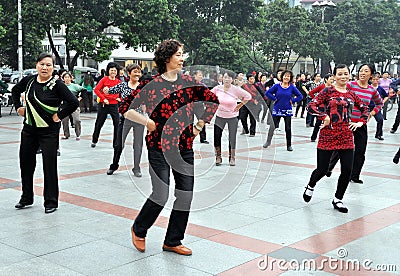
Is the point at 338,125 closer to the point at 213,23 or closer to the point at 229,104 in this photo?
the point at 229,104

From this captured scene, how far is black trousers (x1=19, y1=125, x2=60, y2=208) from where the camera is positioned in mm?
6277

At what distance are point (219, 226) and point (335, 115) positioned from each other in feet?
6.26

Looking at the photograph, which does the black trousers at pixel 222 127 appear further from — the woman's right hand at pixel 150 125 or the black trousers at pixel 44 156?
the woman's right hand at pixel 150 125

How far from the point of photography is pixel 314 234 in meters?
5.52

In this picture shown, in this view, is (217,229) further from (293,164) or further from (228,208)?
(293,164)

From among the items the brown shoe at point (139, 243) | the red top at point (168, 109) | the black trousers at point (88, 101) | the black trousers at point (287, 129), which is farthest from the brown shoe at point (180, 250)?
the black trousers at point (88, 101)

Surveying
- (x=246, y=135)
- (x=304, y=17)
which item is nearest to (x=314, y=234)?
(x=246, y=135)

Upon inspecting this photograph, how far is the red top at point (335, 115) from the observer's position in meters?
6.36

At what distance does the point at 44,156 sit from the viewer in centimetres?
629

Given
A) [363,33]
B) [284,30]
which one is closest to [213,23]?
[284,30]

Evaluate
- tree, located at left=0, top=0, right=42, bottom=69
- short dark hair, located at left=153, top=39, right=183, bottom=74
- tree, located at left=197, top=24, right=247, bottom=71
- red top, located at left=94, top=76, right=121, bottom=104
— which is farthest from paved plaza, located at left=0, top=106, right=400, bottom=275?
tree, located at left=197, top=24, right=247, bottom=71

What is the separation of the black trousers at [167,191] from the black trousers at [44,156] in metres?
1.83

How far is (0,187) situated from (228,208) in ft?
10.5

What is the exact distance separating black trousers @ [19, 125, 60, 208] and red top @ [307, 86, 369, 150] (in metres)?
3.05
